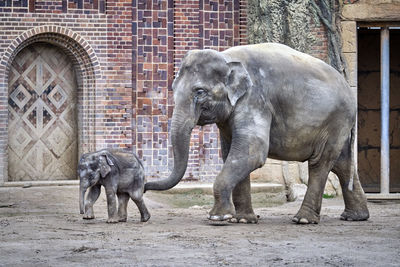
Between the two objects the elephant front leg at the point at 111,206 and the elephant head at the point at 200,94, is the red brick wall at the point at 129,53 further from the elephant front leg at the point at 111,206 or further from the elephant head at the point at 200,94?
the elephant head at the point at 200,94

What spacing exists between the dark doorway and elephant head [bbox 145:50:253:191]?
756cm

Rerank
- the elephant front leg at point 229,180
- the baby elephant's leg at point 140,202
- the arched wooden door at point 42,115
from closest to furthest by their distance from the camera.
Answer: the elephant front leg at point 229,180 → the baby elephant's leg at point 140,202 → the arched wooden door at point 42,115

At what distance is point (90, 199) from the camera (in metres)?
9.66

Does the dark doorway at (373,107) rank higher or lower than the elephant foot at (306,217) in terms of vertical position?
higher

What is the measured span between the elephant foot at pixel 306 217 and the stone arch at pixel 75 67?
4712 mm

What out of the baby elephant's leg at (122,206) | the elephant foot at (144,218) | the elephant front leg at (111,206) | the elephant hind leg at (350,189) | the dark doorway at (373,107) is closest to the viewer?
the elephant front leg at (111,206)

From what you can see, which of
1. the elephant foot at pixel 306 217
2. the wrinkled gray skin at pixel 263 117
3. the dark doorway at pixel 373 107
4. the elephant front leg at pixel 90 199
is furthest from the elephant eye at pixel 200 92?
the dark doorway at pixel 373 107

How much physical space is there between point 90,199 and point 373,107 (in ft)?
27.2

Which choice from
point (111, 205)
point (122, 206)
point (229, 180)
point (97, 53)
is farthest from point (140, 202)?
point (97, 53)

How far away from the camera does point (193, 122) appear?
9.16m

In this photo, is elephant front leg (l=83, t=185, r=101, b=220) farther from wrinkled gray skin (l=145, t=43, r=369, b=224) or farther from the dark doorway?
the dark doorway

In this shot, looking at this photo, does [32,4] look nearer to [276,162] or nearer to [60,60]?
[60,60]

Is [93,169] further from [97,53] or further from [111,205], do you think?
[97,53]

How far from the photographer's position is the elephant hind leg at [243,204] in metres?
9.72
